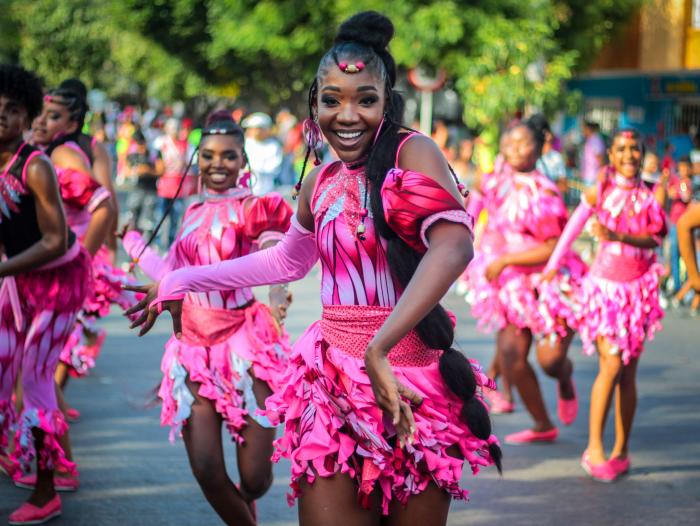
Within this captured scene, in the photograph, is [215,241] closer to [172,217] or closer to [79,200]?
[79,200]

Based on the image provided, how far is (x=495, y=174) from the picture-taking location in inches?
313

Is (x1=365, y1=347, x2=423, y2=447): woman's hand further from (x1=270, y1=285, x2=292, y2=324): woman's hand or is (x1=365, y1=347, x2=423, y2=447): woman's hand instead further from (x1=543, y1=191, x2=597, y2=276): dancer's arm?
(x1=543, y1=191, x2=597, y2=276): dancer's arm

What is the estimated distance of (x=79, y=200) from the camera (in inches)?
272

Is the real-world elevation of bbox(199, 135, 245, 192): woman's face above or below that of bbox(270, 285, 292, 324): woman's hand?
above

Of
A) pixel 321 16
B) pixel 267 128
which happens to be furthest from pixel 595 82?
pixel 267 128

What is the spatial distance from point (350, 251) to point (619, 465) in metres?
3.69

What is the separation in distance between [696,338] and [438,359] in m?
9.09

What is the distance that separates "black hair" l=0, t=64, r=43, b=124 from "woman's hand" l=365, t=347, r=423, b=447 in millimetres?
2976

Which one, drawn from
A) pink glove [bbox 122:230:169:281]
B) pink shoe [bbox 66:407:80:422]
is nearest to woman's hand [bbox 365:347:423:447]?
pink glove [bbox 122:230:169:281]

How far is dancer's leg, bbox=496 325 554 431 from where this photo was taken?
7492 mm

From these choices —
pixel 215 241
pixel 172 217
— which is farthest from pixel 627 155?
pixel 172 217

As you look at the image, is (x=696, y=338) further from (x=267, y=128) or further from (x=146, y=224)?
(x=267, y=128)

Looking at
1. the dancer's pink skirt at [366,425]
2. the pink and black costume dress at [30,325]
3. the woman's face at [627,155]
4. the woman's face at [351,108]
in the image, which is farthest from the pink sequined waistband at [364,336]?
the woman's face at [627,155]

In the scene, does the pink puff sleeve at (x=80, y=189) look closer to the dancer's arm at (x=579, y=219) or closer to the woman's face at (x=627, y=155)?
the dancer's arm at (x=579, y=219)
